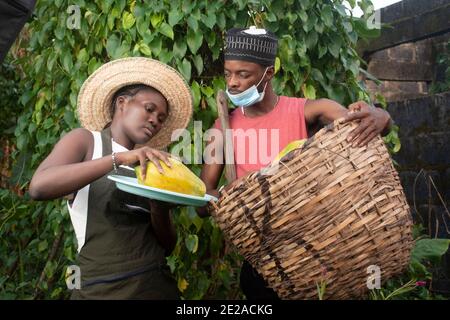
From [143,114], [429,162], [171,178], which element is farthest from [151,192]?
[429,162]

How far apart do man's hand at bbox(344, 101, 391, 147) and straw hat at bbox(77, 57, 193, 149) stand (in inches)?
28.2

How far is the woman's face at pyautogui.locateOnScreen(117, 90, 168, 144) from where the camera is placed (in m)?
2.25


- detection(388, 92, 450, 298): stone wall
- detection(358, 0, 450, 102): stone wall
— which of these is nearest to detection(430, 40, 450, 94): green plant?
detection(358, 0, 450, 102): stone wall

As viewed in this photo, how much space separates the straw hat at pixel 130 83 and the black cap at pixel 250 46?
0.78 ft

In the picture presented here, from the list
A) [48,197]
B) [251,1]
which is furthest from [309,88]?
[48,197]

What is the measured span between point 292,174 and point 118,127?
30.2 inches

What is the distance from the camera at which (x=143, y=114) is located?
2.27 m

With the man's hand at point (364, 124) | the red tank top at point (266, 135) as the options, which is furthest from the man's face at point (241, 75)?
the man's hand at point (364, 124)

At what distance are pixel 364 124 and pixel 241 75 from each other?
626mm

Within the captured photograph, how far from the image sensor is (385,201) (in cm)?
196

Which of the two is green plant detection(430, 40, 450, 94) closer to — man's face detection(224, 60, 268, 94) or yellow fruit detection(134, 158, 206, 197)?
man's face detection(224, 60, 268, 94)

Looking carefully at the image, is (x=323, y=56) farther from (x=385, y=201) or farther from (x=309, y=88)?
(x=385, y=201)

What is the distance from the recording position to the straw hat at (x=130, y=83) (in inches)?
94.3

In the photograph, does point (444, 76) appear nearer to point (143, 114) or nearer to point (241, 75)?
point (241, 75)
